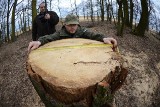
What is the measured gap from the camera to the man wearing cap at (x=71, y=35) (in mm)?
4266

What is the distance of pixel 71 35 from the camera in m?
4.59

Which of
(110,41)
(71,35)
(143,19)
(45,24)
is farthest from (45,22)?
(143,19)

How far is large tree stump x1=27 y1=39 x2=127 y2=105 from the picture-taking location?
3.14 metres

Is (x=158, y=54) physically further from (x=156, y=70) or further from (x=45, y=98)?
(x=45, y=98)

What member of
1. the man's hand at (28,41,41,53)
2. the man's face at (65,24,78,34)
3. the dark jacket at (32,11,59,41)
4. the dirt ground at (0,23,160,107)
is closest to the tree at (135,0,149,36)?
the dirt ground at (0,23,160,107)

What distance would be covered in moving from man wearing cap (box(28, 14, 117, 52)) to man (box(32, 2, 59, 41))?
1.61 meters

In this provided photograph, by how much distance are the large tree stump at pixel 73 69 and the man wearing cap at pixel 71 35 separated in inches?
6.2

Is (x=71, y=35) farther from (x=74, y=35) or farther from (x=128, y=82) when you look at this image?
(x=128, y=82)

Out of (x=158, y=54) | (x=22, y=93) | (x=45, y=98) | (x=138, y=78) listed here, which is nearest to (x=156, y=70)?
(x=138, y=78)

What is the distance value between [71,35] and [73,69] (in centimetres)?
132

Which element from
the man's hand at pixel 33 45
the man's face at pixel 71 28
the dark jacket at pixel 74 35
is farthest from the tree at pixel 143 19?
the man's hand at pixel 33 45

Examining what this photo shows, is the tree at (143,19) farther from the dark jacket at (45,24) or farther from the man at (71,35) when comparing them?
the man at (71,35)

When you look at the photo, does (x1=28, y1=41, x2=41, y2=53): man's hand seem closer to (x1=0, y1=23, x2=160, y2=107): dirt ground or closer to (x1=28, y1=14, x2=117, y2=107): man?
(x1=28, y1=14, x2=117, y2=107): man

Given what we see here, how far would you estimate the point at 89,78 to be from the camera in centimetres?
318
